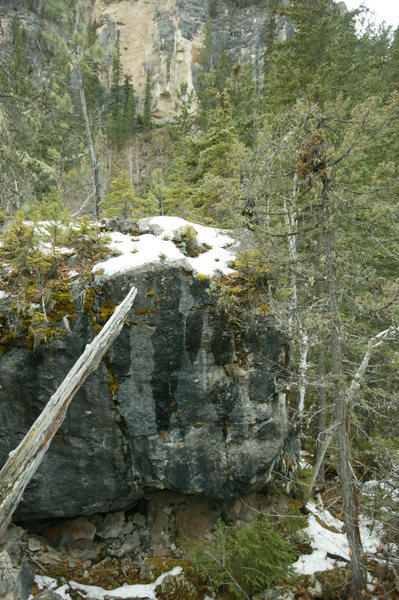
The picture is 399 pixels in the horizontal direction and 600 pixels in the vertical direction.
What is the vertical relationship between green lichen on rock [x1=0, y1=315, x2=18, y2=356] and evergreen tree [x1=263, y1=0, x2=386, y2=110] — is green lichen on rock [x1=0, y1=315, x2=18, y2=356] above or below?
below

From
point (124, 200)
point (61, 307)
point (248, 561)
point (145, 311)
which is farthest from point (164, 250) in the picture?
point (124, 200)

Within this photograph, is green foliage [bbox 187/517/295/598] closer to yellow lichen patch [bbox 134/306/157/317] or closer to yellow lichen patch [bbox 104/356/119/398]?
yellow lichen patch [bbox 104/356/119/398]

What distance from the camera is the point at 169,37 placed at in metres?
39.3

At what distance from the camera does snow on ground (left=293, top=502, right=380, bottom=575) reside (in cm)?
689

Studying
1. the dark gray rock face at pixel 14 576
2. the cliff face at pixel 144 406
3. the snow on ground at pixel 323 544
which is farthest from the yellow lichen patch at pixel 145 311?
the snow on ground at pixel 323 544

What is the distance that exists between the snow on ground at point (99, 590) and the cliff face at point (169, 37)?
44.5 meters

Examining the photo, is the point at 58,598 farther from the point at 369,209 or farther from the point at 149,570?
the point at 369,209

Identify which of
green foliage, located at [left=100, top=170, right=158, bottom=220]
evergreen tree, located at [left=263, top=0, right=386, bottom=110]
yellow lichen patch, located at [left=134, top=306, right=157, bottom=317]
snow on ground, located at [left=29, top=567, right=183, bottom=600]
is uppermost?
evergreen tree, located at [left=263, top=0, right=386, bottom=110]

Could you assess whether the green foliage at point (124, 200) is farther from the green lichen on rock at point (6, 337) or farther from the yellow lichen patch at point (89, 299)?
the green lichen on rock at point (6, 337)

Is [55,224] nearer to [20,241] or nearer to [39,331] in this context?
[20,241]

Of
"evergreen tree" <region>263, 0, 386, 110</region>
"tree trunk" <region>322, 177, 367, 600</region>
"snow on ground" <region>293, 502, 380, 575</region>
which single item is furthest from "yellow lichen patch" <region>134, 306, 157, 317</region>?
"evergreen tree" <region>263, 0, 386, 110</region>

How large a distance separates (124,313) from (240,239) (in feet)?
11.7

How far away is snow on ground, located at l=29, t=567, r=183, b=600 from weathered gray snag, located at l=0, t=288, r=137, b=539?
3235mm

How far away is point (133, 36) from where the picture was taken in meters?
42.2
